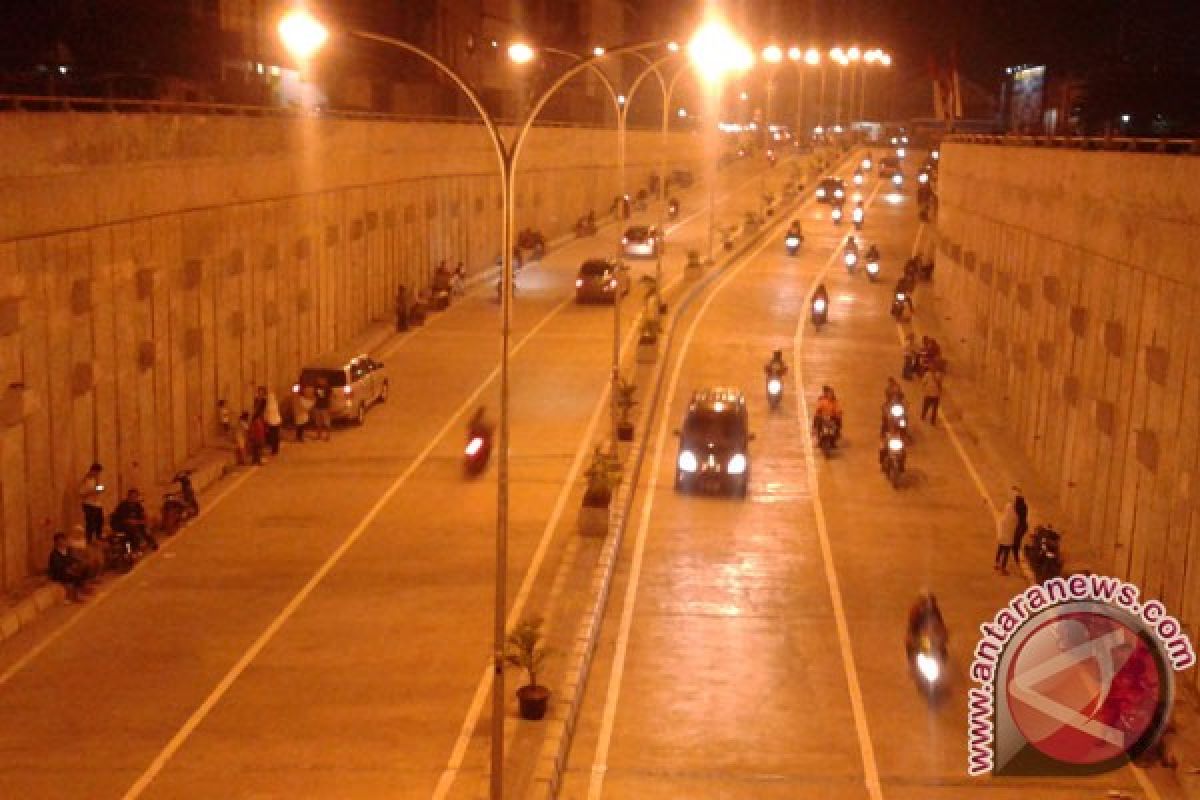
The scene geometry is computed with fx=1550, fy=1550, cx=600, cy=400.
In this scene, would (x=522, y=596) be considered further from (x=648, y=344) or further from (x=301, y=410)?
(x=648, y=344)

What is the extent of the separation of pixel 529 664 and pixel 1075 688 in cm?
629

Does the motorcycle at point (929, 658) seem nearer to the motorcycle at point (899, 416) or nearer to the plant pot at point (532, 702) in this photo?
the plant pot at point (532, 702)

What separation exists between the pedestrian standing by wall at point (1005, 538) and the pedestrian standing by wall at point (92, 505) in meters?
13.9

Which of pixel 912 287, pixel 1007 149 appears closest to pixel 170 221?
pixel 1007 149

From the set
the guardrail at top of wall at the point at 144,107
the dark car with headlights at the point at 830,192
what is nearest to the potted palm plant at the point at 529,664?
the guardrail at top of wall at the point at 144,107

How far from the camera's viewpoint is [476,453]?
3062 centimetres

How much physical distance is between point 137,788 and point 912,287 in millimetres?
40571

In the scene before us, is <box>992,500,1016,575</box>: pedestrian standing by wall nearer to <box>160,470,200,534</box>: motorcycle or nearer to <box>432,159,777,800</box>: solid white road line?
<box>432,159,777,800</box>: solid white road line

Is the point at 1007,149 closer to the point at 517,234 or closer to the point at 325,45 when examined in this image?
the point at 517,234

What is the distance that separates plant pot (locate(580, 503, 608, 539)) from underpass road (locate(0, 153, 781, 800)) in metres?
0.74

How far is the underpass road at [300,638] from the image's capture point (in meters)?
16.1

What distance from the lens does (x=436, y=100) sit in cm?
8131

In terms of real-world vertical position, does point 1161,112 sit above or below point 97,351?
above

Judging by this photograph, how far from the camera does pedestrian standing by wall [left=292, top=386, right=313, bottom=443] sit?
32.3 m
